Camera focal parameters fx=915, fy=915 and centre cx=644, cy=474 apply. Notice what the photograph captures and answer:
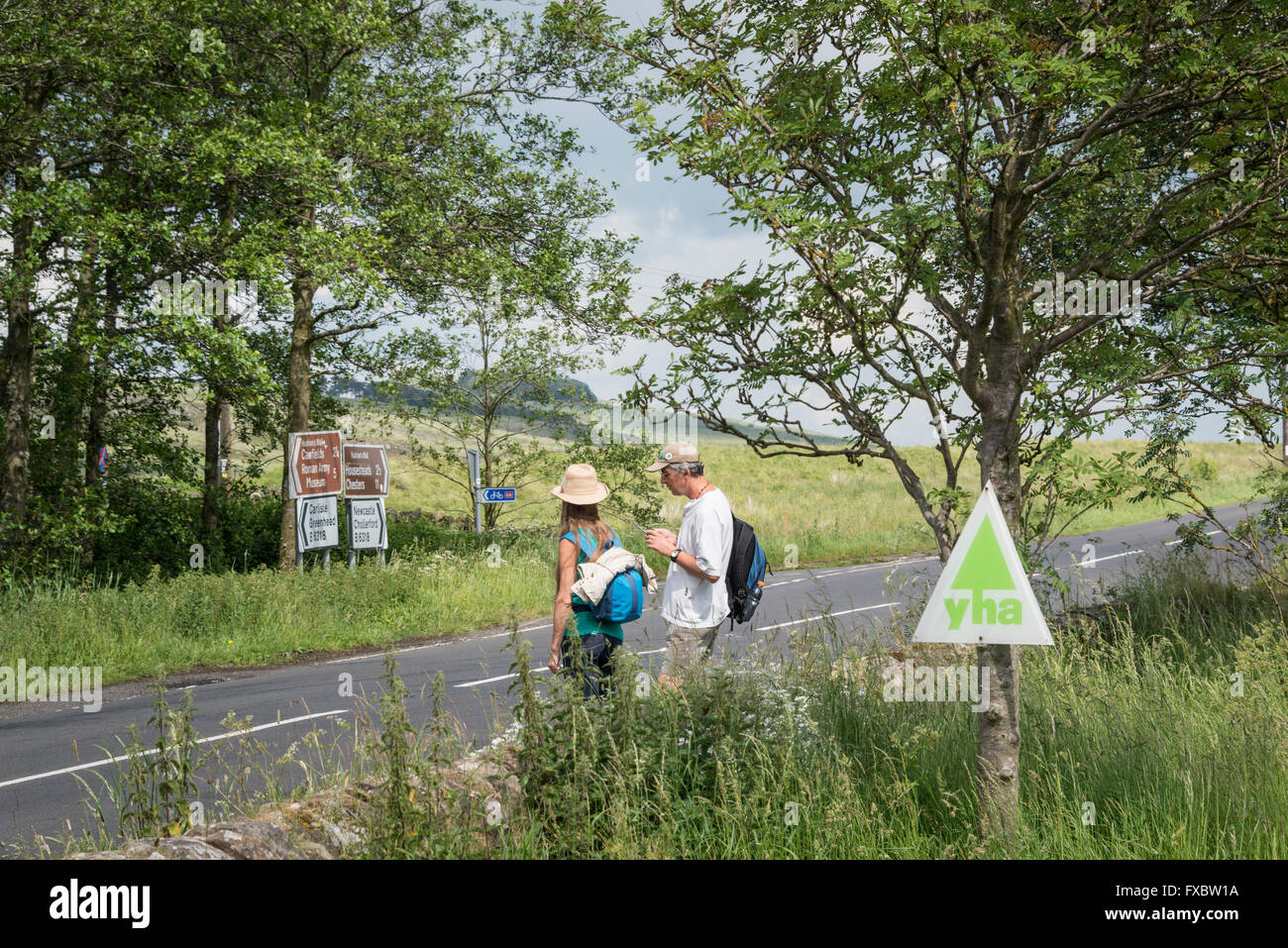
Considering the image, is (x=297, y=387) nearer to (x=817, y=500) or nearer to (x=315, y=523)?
(x=315, y=523)

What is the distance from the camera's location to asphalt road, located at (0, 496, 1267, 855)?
21.0 feet

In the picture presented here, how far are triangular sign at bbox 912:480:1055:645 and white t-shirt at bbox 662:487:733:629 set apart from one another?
231 cm

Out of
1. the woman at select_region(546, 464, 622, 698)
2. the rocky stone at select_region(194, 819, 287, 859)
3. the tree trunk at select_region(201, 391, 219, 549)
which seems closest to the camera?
the rocky stone at select_region(194, 819, 287, 859)

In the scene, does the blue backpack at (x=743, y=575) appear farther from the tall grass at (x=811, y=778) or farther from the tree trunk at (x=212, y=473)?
the tree trunk at (x=212, y=473)

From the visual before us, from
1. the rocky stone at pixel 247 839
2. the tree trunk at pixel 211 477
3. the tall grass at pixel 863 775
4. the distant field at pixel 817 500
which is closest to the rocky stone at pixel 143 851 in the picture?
the rocky stone at pixel 247 839

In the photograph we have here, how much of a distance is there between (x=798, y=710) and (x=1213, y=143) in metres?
4.65

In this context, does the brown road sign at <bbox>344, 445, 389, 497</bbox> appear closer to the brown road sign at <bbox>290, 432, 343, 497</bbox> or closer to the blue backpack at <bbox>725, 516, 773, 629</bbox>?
the brown road sign at <bbox>290, 432, 343, 497</bbox>

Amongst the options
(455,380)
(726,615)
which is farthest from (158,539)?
(726,615)

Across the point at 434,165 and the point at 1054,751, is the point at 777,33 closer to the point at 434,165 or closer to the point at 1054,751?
the point at 1054,751
